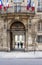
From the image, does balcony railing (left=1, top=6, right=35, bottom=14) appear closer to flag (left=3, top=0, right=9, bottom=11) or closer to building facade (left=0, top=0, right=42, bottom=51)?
building facade (left=0, top=0, right=42, bottom=51)

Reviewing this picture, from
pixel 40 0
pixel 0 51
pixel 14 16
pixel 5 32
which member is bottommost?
pixel 0 51

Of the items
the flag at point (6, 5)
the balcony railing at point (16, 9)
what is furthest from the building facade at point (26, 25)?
the flag at point (6, 5)

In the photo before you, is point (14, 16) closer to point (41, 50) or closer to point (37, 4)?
point (37, 4)

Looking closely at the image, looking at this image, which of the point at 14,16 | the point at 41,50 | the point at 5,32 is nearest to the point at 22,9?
the point at 14,16

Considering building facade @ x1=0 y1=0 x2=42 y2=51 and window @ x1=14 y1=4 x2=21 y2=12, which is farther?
building facade @ x1=0 y1=0 x2=42 y2=51

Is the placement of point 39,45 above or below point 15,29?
below

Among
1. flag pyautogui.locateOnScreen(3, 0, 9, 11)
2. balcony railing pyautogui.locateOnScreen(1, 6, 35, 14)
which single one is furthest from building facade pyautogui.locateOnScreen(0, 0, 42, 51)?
flag pyautogui.locateOnScreen(3, 0, 9, 11)

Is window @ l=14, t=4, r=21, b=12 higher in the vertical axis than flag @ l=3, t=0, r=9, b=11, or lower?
lower

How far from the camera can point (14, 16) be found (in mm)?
28234

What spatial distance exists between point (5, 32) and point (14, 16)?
7.36 ft

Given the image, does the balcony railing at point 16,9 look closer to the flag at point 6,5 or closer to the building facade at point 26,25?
the building facade at point 26,25

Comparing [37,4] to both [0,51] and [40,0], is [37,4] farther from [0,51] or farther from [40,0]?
[0,51]

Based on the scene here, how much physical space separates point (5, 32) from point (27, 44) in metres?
3.05


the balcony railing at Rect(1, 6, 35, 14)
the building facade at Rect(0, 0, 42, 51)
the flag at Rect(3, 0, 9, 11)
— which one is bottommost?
the building facade at Rect(0, 0, 42, 51)
